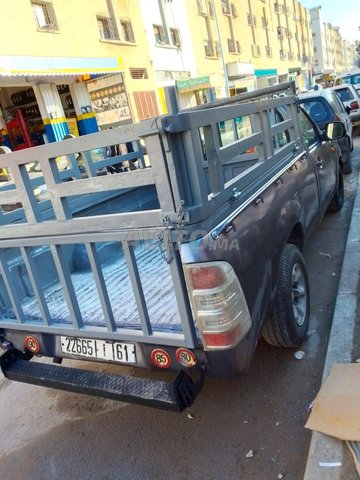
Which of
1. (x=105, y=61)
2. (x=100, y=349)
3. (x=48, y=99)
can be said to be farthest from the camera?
(x=105, y=61)

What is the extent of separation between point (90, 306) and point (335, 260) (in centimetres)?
295


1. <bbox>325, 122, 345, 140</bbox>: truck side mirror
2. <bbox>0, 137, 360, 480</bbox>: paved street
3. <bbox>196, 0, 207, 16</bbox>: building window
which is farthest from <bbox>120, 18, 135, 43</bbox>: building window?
<bbox>0, 137, 360, 480</bbox>: paved street

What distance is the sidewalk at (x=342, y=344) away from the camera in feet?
6.50

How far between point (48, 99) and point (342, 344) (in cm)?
1438

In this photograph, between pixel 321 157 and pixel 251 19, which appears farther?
pixel 251 19

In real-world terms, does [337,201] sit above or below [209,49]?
below

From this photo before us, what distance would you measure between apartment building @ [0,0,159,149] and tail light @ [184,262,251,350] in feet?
41.0

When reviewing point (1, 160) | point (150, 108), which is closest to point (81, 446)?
point (1, 160)

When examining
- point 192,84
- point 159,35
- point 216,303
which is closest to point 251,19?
point 192,84

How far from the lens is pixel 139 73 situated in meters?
19.0

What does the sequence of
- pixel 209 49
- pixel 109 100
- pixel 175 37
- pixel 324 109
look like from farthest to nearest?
pixel 209 49 < pixel 175 37 < pixel 109 100 < pixel 324 109

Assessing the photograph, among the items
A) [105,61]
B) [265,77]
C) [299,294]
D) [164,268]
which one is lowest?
[299,294]

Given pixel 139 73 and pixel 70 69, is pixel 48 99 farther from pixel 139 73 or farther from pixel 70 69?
pixel 139 73

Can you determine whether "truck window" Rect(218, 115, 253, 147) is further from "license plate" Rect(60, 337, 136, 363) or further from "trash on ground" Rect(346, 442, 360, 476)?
"trash on ground" Rect(346, 442, 360, 476)
